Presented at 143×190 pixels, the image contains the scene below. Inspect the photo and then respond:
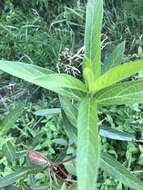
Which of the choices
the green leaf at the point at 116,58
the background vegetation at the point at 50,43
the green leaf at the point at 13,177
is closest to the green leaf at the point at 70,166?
the green leaf at the point at 13,177

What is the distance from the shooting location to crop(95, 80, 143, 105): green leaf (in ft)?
3.04

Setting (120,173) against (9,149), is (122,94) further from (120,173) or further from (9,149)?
(9,149)

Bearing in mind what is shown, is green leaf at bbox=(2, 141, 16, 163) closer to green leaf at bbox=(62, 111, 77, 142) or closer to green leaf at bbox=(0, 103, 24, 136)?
green leaf at bbox=(0, 103, 24, 136)

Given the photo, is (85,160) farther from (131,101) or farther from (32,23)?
(32,23)

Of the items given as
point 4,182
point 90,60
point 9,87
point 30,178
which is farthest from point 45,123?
point 90,60

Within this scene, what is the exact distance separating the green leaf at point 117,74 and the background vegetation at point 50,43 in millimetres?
1213

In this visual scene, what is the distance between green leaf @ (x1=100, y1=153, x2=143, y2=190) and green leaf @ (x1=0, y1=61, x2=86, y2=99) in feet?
0.74

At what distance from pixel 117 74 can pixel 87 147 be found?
15 cm

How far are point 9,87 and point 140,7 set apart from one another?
0.87 m

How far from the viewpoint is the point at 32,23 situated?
2.77 metres

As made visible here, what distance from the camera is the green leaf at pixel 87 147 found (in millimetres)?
836

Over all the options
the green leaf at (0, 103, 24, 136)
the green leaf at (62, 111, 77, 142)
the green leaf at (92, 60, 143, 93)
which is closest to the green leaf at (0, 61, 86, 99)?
the green leaf at (92, 60, 143, 93)

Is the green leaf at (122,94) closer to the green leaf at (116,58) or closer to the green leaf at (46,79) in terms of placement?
the green leaf at (46,79)

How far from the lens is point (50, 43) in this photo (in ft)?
8.79
